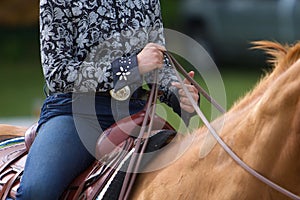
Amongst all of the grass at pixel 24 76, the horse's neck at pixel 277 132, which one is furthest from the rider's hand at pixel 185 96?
the grass at pixel 24 76

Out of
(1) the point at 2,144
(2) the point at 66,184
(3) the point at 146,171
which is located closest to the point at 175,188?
(3) the point at 146,171

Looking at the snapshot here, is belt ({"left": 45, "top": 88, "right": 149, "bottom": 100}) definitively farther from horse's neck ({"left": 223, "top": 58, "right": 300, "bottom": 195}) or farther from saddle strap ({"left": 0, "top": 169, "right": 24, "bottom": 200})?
horse's neck ({"left": 223, "top": 58, "right": 300, "bottom": 195})

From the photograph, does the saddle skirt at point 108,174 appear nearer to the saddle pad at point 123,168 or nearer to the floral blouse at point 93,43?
the saddle pad at point 123,168

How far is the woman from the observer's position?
4.37 metres

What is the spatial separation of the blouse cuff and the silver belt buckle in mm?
59

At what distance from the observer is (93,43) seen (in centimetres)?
450

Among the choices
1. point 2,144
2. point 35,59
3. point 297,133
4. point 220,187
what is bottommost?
point 35,59

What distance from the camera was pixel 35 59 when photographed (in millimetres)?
22141

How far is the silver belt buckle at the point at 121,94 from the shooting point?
445 cm

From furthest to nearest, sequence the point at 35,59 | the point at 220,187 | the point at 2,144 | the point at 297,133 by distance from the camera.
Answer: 1. the point at 35,59
2. the point at 2,144
3. the point at 220,187
4. the point at 297,133

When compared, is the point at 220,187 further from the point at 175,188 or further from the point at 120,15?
the point at 120,15

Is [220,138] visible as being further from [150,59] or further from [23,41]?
[23,41]

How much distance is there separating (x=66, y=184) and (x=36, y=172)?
16cm

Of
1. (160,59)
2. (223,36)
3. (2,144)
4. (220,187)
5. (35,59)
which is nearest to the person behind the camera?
(220,187)
